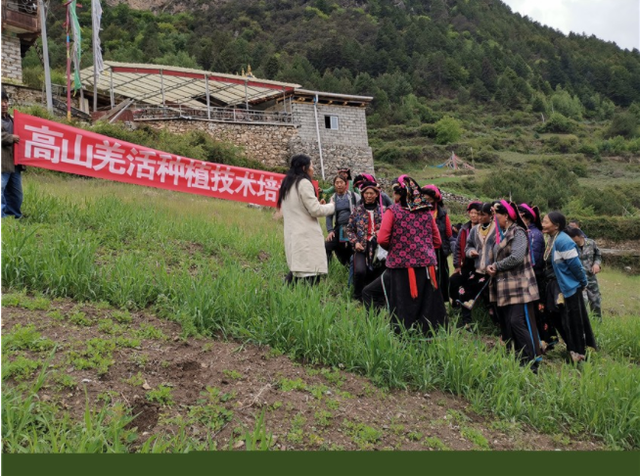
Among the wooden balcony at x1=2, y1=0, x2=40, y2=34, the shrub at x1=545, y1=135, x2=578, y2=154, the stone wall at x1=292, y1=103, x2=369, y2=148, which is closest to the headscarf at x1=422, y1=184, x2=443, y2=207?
the wooden balcony at x1=2, y1=0, x2=40, y2=34

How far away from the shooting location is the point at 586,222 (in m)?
19.9

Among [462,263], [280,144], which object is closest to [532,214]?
[462,263]

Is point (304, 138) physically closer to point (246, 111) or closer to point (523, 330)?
point (246, 111)

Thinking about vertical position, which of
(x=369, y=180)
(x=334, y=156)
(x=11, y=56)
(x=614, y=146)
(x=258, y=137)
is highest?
(x=11, y=56)

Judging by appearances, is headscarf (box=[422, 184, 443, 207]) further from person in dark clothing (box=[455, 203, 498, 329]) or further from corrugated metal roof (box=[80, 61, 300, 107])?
corrugated metal roof (box=[80, 61, 300, 107])

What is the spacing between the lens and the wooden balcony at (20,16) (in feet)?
65.6

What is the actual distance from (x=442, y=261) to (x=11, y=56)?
75.1ft

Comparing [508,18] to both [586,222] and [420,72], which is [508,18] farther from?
[586,222]

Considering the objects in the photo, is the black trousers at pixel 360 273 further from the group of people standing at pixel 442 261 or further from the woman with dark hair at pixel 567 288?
the woman with dark hair at pixel 567 288

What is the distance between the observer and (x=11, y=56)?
68.7ft

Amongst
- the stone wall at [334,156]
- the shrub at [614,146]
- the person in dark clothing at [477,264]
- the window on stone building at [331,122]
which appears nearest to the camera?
the person in dark clothing at [477,264]

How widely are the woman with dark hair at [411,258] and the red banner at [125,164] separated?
19.2 ft

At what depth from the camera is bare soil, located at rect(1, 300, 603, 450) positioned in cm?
290

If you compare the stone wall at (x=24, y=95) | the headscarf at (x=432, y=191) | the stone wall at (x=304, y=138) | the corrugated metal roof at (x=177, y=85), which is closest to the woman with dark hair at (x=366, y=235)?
the headscarf at (x=432, y=191)
